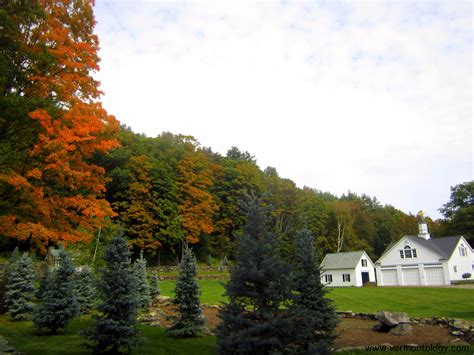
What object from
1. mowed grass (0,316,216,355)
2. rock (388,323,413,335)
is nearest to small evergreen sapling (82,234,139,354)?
mowed grass (0,316,216,355)

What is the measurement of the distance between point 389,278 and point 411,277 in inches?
103

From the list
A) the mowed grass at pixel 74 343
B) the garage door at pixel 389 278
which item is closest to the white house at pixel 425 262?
the garage door at pixel 389 278

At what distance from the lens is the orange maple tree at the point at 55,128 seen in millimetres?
10109

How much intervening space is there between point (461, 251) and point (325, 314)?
1686 inches

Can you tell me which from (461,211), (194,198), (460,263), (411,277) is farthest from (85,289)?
(461,211)

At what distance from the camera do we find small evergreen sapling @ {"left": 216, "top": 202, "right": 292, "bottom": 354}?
266 inches

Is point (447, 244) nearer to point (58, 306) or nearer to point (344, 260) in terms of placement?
point (344, 260)

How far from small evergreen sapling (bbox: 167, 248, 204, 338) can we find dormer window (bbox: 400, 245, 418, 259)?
130 ft

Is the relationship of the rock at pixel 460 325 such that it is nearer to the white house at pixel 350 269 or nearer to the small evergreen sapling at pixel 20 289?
the small evergreen sapling at pixel 20 289

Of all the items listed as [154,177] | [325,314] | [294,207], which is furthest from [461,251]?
[325,314]

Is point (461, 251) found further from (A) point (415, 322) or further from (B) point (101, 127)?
(B) point (101, 127)

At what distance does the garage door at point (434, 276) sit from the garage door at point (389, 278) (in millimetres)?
3678

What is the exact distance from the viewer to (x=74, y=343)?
10992 millimetres

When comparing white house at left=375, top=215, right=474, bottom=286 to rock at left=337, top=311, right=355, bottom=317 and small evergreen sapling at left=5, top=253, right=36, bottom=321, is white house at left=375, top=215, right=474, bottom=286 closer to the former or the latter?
rock at left=337, top=311, right=355, bottom=317
